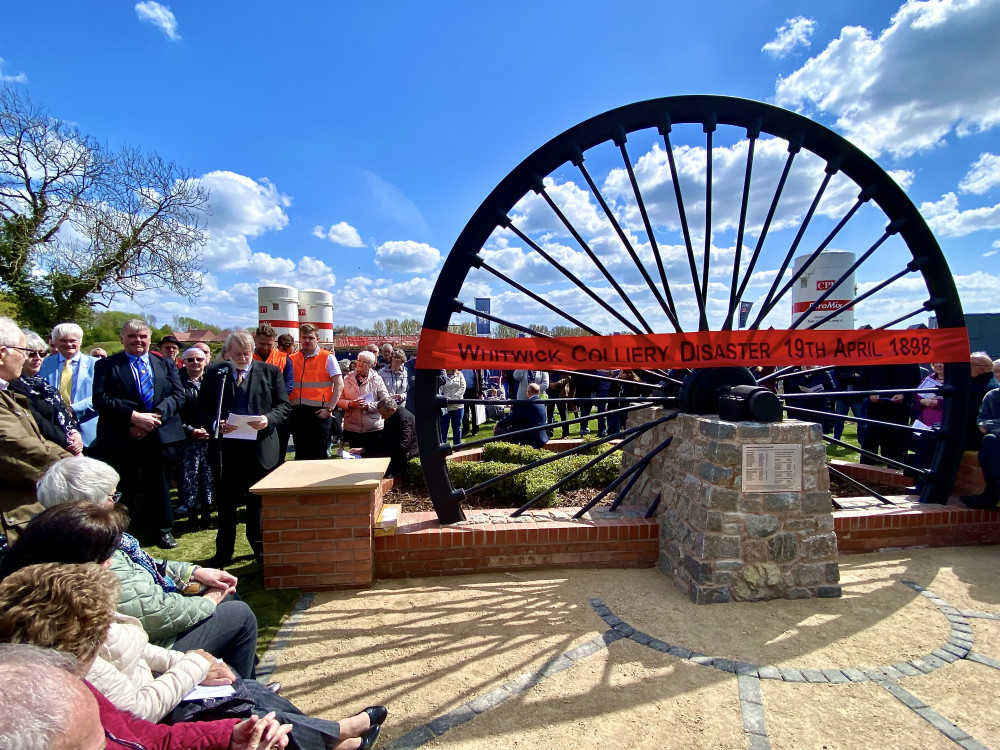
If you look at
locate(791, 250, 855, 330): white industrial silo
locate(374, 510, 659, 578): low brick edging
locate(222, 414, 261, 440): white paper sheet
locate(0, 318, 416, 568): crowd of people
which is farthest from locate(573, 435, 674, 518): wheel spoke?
locate(791, 250, 855, 330): white industrial silo

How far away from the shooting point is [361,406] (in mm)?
5109

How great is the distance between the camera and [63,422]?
126 inches

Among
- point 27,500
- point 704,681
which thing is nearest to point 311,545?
point 27,500

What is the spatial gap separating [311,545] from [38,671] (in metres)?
2.47

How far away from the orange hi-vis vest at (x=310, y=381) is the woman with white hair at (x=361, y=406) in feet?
0.75

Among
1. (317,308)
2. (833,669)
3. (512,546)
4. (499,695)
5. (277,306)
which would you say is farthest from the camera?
(317,308)

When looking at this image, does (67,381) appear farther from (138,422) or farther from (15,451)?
(15,451)

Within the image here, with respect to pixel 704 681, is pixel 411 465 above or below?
above

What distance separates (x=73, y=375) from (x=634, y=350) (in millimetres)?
5067

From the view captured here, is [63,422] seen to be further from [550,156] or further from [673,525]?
[673,525]

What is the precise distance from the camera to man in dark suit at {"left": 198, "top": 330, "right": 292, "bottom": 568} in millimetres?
3693

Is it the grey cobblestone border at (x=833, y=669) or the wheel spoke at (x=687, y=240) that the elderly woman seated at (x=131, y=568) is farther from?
the wheel spoke at (x=687, y=240)

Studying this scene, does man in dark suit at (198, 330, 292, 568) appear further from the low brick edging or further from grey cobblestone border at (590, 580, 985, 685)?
grey cobblestone border at (590, 580, 985, 685)

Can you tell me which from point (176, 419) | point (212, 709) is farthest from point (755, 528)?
point (176, 419)
